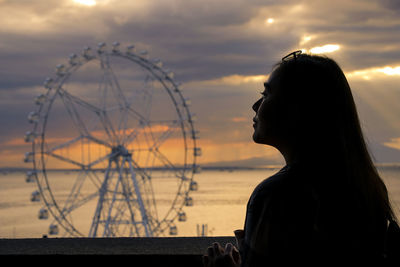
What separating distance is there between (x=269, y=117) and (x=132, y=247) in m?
2.33

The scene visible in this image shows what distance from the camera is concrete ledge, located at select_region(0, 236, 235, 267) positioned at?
3.00 metres

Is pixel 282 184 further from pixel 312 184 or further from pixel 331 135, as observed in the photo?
pixel 331 135

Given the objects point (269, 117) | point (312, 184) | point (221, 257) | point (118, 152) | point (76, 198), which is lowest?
point (76, 198)

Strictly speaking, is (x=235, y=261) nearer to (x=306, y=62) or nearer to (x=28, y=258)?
(x=306, y=62)

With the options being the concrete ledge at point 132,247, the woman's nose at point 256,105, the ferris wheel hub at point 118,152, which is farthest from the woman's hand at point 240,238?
the ferris wheel hub at point 118,152

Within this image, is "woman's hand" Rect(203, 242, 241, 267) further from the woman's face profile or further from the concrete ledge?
the concrete ledge

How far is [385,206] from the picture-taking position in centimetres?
116

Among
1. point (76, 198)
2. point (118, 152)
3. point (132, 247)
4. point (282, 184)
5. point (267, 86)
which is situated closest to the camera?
point (282, 184)

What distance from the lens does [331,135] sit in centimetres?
111

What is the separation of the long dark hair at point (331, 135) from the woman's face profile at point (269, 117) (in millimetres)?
17

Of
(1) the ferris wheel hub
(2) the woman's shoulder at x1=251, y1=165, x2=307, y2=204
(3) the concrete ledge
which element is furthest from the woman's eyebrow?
(1) the ferris wheel hub

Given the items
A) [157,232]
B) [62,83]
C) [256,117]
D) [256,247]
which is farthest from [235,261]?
[157,232]

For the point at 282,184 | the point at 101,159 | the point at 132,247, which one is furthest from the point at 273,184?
the point at 101,159

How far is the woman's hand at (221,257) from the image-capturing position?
3.85 feet
